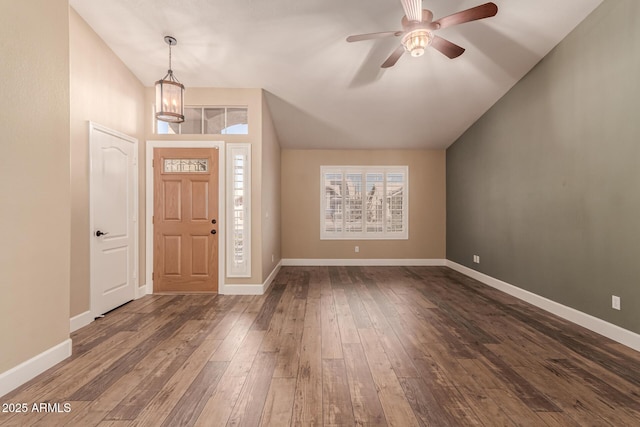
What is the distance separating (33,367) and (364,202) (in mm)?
5825

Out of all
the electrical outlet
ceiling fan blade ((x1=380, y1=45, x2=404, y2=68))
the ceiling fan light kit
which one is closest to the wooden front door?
ceiling fan blade ((x1=380, y1=45, x2=404, y2=68))

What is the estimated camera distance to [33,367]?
223cm

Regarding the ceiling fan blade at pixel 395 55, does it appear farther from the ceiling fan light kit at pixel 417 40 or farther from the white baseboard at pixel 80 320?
the white baseboard at pixel 80 320

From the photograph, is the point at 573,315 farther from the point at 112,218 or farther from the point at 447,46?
the point at 112,218

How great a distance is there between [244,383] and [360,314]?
1814 mm

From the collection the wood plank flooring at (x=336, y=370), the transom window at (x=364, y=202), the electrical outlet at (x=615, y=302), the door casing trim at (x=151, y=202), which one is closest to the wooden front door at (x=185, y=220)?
the door casing trim at (x=151, y=202)

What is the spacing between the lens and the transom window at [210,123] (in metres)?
4.62

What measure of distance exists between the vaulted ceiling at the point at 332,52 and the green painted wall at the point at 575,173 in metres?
0.39

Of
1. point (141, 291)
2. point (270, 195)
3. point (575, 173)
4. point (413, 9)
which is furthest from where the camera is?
point (270, 195)

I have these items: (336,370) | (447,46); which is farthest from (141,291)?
(447,46)

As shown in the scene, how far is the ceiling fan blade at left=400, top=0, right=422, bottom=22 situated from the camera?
2410mm

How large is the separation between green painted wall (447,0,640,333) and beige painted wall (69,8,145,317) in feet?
18.3

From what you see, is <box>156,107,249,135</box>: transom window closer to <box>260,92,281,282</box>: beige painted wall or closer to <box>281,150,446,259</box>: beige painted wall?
<box>260,92,281,282</box>: beige painted wall

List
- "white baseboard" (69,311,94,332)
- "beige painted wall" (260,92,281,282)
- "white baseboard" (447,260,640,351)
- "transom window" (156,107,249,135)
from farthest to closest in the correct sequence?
"beige painted wall" (260,92,281,282) → "transom window" (156,107,249,135) → "white baseboard" (69,311,94,332) → "white baseboard" (447,260,640,351)
